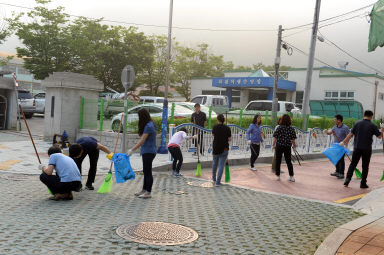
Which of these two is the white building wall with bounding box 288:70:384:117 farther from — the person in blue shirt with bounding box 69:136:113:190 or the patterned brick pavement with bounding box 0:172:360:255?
the person in blue shirt with bounding box 69:136:113:190

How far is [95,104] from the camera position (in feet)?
50.0

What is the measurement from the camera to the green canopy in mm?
5496

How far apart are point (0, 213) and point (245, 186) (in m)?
5.34

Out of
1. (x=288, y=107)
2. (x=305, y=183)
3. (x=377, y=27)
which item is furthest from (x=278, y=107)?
(x=377, y=27)

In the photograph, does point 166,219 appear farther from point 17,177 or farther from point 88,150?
point 17,177

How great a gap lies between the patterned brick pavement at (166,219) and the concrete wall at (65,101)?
6.71 meters

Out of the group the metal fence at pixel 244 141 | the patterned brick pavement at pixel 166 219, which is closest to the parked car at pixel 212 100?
the metal fence at pixel 244 141

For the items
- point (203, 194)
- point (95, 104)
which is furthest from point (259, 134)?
point (95, 104)

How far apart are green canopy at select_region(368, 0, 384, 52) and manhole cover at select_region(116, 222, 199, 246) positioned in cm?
363

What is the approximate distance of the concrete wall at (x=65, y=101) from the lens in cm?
1518

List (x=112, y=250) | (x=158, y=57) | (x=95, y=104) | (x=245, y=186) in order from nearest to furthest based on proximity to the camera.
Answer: (x=112, y=250) < (x=245, y=186) < (x=95, y=104) < (x=158, y=57)

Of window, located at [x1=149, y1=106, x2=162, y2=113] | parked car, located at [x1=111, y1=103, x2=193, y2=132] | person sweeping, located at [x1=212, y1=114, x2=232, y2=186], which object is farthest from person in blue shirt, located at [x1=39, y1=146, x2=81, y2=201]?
window, located at [x1=149, y1=106, x2=162, y2=113]

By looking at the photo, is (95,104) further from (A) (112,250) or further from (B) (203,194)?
(A) (112,250)

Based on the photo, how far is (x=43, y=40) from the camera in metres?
35.4
